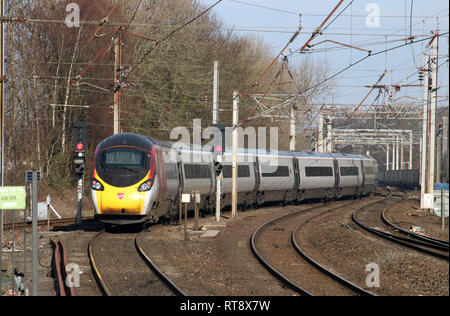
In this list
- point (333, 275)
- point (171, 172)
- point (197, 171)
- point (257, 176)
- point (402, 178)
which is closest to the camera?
point (333, 275)

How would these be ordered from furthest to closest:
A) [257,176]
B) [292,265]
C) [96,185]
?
[257,176]
[96,185]
[292,265]

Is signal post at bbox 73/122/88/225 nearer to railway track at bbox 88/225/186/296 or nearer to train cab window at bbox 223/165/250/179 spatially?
railway track at bbox 88/225/186/296

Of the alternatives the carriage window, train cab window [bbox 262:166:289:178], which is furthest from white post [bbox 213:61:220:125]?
train cab window [bbox 262:166:289:178]

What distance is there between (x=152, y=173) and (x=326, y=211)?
14824 mm

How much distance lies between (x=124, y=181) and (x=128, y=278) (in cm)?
711

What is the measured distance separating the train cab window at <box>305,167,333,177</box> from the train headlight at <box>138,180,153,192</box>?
1932 centimetres

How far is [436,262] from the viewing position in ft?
52.1

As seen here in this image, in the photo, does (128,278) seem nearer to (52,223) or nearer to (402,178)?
(52,223)

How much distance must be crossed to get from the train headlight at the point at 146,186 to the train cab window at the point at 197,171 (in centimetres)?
454

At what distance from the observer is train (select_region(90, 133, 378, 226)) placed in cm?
2031

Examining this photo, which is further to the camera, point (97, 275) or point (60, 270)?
point (60, 270)

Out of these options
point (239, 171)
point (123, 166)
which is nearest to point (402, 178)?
point (239, 171)

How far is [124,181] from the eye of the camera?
20281mm

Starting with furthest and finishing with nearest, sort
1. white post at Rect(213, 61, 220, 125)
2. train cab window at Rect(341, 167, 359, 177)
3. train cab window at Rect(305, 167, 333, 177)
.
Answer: train cab window at Rect(341, 167, 359, 177)
train cab window at Rect(305, 167, 333, 177)
white post at Rect(213, 61, 220, 125)
